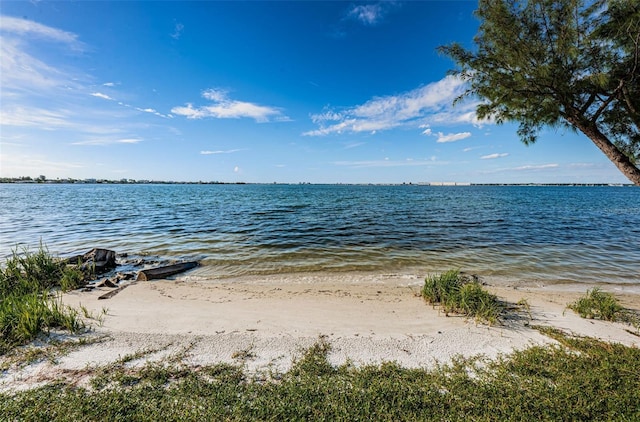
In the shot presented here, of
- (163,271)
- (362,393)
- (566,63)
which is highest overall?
(566,63)

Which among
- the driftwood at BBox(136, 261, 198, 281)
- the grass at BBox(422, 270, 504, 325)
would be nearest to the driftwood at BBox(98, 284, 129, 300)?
the driftwood at BBox(136, 261, 198, 281)

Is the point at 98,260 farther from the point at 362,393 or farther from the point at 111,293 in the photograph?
the point at 362,393

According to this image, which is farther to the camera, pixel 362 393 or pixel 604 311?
pixel 604 311

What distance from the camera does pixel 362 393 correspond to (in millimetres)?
3641

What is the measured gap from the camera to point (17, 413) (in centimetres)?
322

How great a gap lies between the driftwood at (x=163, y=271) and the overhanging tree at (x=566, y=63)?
12.4m

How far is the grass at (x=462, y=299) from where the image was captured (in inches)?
247

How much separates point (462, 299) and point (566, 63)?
5.52 m

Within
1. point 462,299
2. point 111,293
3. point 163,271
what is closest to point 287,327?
point 462,299

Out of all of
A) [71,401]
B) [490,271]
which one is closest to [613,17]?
[490,271]

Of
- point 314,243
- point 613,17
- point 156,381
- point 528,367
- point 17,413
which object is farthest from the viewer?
→ point 314,243

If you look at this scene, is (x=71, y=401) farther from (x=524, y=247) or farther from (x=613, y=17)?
(x=524, y=247)

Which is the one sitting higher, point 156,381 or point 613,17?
point 613,17

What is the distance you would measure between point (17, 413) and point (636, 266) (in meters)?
20.5
